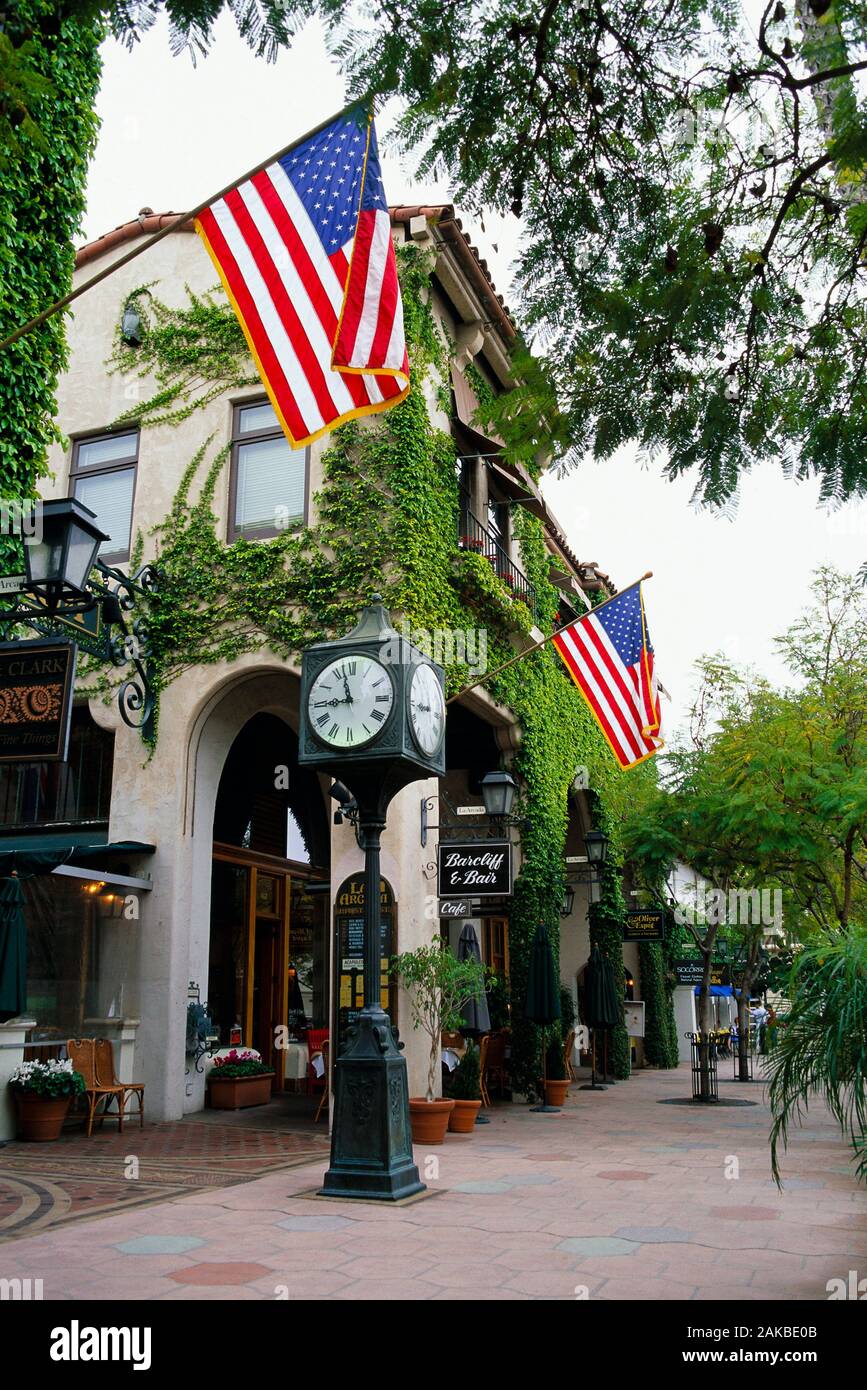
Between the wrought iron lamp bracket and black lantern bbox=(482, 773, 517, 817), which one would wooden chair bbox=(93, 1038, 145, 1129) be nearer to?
the wrought iron lamp bracket

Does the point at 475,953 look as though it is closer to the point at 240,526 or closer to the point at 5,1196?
the point at 240,526

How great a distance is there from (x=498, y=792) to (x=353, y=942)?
2549 mm

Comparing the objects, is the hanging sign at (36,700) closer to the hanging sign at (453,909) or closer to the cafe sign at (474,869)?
the cafe sign at (474,869)

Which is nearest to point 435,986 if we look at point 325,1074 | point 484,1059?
point 325,1074

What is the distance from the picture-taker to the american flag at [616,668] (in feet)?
44.6

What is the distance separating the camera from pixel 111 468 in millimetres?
15195

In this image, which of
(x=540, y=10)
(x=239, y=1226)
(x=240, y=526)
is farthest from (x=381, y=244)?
(x=240, y=526)

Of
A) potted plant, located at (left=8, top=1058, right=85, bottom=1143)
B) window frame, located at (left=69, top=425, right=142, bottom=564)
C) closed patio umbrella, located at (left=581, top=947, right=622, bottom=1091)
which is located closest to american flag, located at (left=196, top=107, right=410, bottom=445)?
potted plant, located at (left=8, top=1058, right=85, bottom=1143)

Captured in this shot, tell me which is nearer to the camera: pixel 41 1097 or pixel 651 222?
pixel 651 222

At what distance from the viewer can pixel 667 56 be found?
4.65m

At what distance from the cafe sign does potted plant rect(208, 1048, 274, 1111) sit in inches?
140

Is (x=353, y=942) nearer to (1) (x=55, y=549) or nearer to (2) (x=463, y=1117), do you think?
(2) (x=463, y=1117)

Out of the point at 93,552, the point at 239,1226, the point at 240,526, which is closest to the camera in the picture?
the point at 239,1226

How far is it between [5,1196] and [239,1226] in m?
2.22
